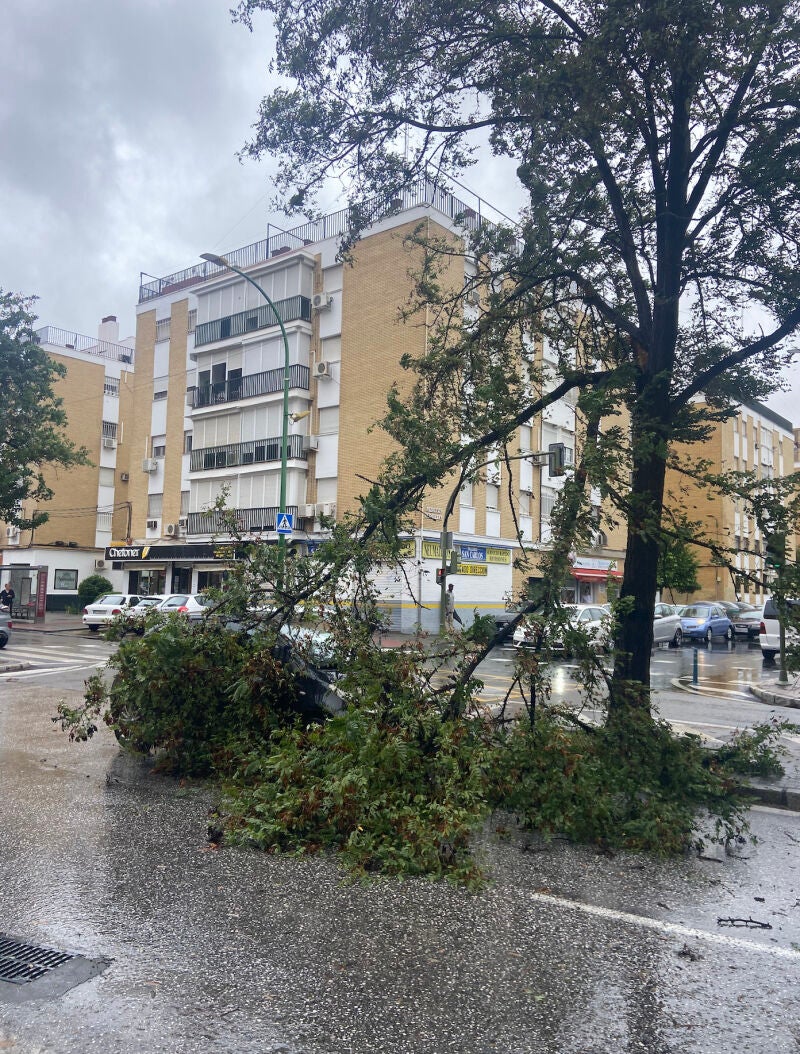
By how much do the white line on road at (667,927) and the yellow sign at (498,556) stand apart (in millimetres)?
28691

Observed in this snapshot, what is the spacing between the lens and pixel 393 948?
3908 millimetres

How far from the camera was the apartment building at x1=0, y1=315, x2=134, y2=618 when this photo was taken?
43344 mm

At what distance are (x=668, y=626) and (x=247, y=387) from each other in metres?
20.8

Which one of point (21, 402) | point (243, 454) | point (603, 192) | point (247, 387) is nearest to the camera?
point (603, 192)

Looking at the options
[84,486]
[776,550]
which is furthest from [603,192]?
[84,486]

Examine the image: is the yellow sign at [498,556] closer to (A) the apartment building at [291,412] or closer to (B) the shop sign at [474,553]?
(A) the apartment building at [291,412]

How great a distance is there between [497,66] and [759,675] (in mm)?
16291

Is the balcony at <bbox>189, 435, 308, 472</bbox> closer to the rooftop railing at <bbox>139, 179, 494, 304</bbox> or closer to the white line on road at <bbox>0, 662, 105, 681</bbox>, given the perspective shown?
the rooftop railing at <bbox>139, 179, 494, 304</bbox>

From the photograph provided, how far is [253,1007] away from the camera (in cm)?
333

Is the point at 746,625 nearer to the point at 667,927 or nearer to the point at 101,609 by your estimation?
the point at 101,609

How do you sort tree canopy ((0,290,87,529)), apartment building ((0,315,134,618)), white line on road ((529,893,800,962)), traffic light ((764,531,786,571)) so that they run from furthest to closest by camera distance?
1. apartment building ((0,315,134,618))
2. tree canopy ((0,290,87,529))
3. traffic light ((764,531,786,571))
4. white line on road ((529,893,800,962))

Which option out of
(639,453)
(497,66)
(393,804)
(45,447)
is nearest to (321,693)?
(393,804)

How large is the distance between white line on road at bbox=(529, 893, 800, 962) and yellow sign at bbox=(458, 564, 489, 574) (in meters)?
26.8

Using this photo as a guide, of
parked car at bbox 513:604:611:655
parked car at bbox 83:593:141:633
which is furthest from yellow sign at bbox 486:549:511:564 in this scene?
parked car at bbox 513:604:611:655
